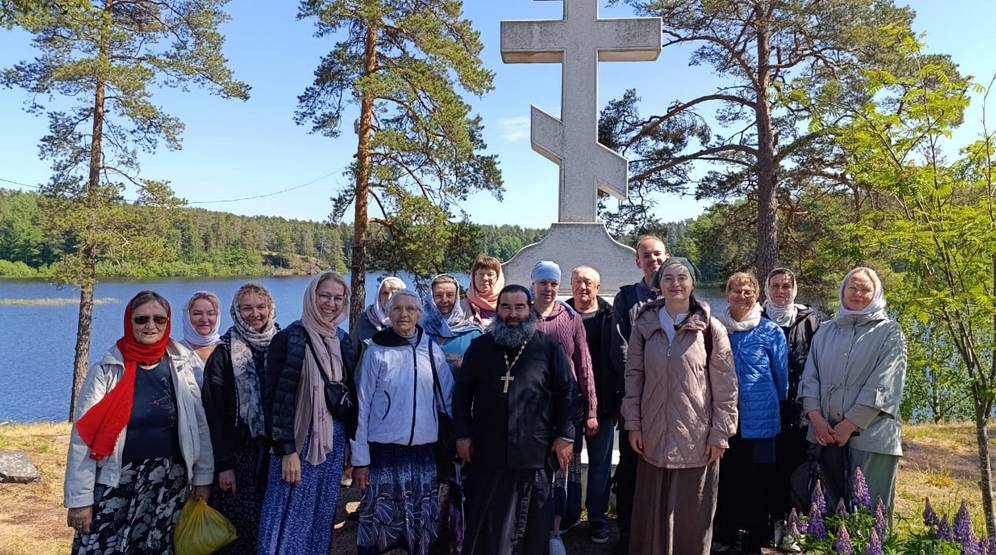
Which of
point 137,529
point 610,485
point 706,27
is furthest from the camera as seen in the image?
point 706,27

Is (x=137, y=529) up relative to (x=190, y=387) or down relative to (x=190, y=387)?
down

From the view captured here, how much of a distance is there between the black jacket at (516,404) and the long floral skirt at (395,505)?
0.30 metres

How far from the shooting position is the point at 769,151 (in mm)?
10766

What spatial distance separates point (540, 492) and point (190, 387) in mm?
1770

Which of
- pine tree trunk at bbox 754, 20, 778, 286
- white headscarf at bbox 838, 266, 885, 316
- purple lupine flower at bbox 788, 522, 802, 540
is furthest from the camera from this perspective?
pine tree trunk at bbox 754, 20, 778, 286

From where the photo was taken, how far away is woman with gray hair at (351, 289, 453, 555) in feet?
9.71

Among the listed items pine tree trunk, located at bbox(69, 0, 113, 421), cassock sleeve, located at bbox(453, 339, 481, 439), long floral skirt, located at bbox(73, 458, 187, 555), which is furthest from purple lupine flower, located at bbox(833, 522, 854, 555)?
pine tree trunk, located at bbox(69, 0, 113, 421)

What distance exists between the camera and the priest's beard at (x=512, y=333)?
300 centimetres

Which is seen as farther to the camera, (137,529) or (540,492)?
(540,492)

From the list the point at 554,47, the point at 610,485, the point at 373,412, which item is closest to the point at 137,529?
the point at 373,412

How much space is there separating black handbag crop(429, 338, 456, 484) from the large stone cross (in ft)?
6.05

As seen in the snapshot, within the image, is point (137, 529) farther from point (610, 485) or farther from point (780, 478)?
point (780, 478)

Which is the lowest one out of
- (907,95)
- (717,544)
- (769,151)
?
(717,544)

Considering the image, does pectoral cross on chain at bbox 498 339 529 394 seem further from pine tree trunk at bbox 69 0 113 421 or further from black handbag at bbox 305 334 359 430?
pine tree trunk at bbox 69 0 113 421
